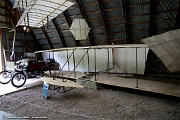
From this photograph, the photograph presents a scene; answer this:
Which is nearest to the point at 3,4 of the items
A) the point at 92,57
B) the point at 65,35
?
the point at 65,35

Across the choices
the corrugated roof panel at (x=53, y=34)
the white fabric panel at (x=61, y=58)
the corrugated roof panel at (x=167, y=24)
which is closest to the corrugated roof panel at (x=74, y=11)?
the corrugated roof panel at (x=53, y=34)

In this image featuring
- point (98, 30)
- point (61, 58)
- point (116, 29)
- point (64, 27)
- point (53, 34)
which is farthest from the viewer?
point (61, 58)

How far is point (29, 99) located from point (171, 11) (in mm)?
6486

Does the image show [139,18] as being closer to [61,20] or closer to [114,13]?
[114,13]

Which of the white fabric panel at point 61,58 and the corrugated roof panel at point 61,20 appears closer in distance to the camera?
the corrugated roof panel at point 61,20

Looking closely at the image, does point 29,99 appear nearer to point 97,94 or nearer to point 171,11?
point 97,94

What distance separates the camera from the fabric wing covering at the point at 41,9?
17.7 feet

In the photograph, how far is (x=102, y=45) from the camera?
713cm

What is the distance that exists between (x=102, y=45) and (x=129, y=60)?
1515mm

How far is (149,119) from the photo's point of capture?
342cm

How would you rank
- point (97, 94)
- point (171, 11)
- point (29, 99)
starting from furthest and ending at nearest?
point (171, 11) < point (97, 94) < point (29, 99)

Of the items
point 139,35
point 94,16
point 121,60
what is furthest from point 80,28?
point 139,35

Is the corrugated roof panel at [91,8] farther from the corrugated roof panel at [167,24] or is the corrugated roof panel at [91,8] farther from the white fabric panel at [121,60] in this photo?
the corrugated roof panel at [167,24]

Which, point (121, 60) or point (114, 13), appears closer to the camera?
point (114, 13)
